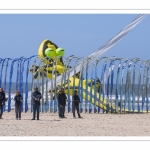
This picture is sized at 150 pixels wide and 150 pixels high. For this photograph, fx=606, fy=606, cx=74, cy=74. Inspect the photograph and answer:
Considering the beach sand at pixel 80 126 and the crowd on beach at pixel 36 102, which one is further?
the crowd on beach at pixel 36 102

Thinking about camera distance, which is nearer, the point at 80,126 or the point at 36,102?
the point at 80,126

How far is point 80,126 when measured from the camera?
1805 centimetres

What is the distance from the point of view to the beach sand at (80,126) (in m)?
16.0

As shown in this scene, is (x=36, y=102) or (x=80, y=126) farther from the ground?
(x=36, y=102)

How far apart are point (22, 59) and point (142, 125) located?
6583mm

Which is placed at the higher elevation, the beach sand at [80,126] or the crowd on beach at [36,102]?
the crowd on beach at [36,102]

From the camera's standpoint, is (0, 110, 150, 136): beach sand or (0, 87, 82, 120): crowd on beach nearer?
(0, 110, 150, 136): beach sand

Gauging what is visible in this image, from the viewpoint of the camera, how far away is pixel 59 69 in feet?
83.8

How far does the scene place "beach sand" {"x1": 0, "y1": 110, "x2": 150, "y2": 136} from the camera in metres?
16.0

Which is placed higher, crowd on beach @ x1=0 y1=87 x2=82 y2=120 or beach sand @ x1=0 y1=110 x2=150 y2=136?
crowd on beach @ x1=0 y1=87 x2=82 y2=120
